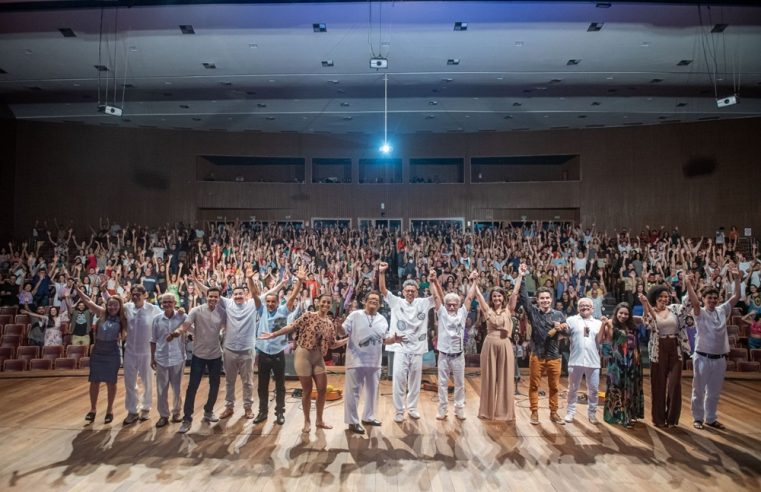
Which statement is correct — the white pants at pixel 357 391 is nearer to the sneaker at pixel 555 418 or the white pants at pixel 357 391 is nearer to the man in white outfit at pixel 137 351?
the sneaker at pixel 555 418

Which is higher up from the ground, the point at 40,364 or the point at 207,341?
the point at 207,341

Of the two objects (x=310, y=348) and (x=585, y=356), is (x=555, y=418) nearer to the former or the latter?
(x=585, y=356)

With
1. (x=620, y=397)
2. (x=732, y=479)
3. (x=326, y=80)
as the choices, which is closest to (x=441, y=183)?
(x=326, y=80)

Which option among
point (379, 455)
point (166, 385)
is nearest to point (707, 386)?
point (379, 455)

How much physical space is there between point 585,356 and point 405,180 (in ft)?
46.0

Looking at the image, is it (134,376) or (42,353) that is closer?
(134,376)

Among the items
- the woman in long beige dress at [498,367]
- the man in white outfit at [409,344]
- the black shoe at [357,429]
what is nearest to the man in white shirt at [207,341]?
the black shoe at [357,429]

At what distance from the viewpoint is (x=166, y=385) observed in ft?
17.7

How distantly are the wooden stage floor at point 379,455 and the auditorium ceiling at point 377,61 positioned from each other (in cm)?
599

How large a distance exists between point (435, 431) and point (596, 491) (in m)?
1.77

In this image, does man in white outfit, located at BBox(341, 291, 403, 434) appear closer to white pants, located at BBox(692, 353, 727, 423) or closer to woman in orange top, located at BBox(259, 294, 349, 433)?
woman in orange top, located at BBox(259, 294, 349, 433)

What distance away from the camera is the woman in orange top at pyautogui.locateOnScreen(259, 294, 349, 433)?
16.7 feet

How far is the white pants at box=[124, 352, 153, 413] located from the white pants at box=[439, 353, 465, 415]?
3.33m

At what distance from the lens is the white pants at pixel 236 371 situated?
5.52 meters
